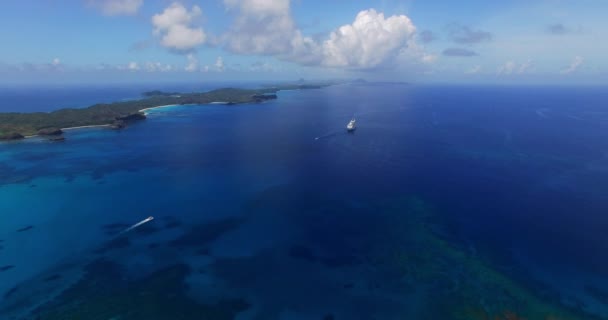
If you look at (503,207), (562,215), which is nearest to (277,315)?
(503,207)

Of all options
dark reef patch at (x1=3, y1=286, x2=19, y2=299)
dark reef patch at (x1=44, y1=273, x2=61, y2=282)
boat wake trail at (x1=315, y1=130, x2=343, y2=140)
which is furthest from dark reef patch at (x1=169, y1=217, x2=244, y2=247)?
boat wake trail at (x1=315, y1=130, x2=343, y2=140)

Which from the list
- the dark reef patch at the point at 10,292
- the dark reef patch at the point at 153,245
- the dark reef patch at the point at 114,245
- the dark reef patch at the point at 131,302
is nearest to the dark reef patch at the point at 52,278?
the dark reef patch at the point at 10,292

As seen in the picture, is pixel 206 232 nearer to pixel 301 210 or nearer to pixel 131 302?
pixel 131 302

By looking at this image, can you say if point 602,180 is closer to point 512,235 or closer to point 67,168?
point 512,235

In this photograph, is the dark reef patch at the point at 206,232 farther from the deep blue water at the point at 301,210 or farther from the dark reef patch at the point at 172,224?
the dark reef patch at the point at 172,224

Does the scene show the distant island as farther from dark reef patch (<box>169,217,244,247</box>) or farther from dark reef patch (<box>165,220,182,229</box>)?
dark reef patch (<box>169,217,244,247</box>)

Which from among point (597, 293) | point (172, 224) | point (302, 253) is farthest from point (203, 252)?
point (597, 293)
